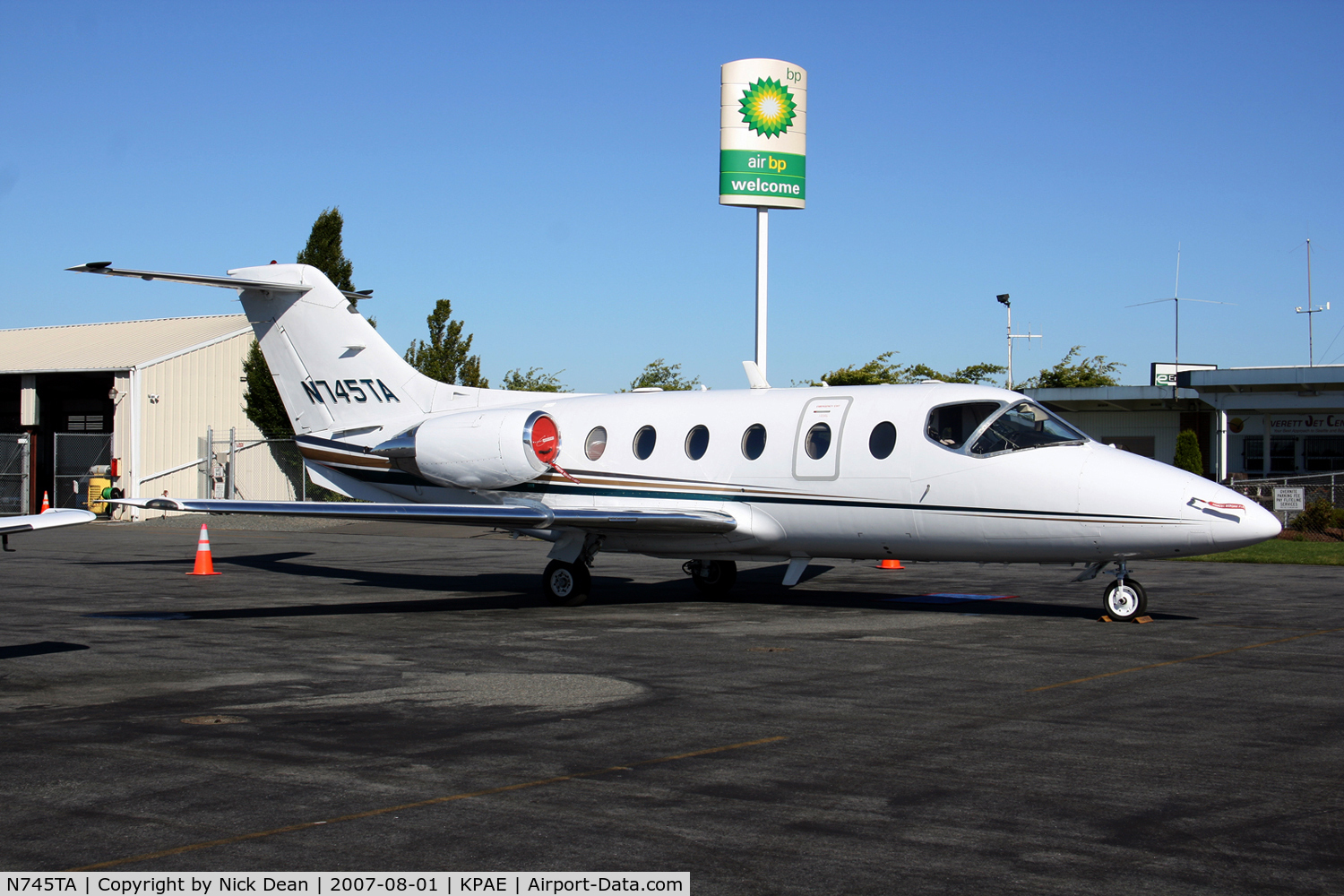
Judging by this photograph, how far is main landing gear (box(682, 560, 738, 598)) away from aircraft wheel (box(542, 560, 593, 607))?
1778mm

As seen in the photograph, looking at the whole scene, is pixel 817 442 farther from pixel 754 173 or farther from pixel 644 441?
pixel 754 173

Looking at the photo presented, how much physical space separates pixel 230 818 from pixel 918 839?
322 cm

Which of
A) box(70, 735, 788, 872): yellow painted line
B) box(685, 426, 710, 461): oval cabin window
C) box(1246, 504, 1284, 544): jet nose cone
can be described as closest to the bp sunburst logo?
box(685, 426, 710, 461): oval cabin window

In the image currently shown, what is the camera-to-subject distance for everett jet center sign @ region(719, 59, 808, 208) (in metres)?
33.9

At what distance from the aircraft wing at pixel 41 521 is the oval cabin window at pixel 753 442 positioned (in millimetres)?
7942

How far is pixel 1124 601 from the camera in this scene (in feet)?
44.6

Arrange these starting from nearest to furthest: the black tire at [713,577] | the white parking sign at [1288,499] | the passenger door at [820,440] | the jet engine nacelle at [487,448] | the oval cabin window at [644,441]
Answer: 1. the passenger door at [820,440]
2. the oval cabin window at [644,441]
3. the jet engine nacelle at [487,448]
4. the black tire at [713,577]
5. the white parking sign at [1288,499]

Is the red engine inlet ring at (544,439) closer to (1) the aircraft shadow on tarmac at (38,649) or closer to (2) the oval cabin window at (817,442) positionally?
(2) the oval cabin window at (817,442)

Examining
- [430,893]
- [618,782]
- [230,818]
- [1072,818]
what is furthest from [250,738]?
[1072,818]

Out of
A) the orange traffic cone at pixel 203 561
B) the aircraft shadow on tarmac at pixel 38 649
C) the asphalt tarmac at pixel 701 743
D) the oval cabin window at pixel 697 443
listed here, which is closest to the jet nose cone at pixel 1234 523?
the asphalt tarmac at pixel 701 743

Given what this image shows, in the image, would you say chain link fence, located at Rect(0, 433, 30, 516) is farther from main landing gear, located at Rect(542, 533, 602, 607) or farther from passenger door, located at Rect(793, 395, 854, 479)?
passenger door, located at Rect(793, 395, 854, 479)

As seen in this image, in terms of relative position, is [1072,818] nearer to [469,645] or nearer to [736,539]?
[469,645]

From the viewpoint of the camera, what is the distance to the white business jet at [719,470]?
44.1 feet
